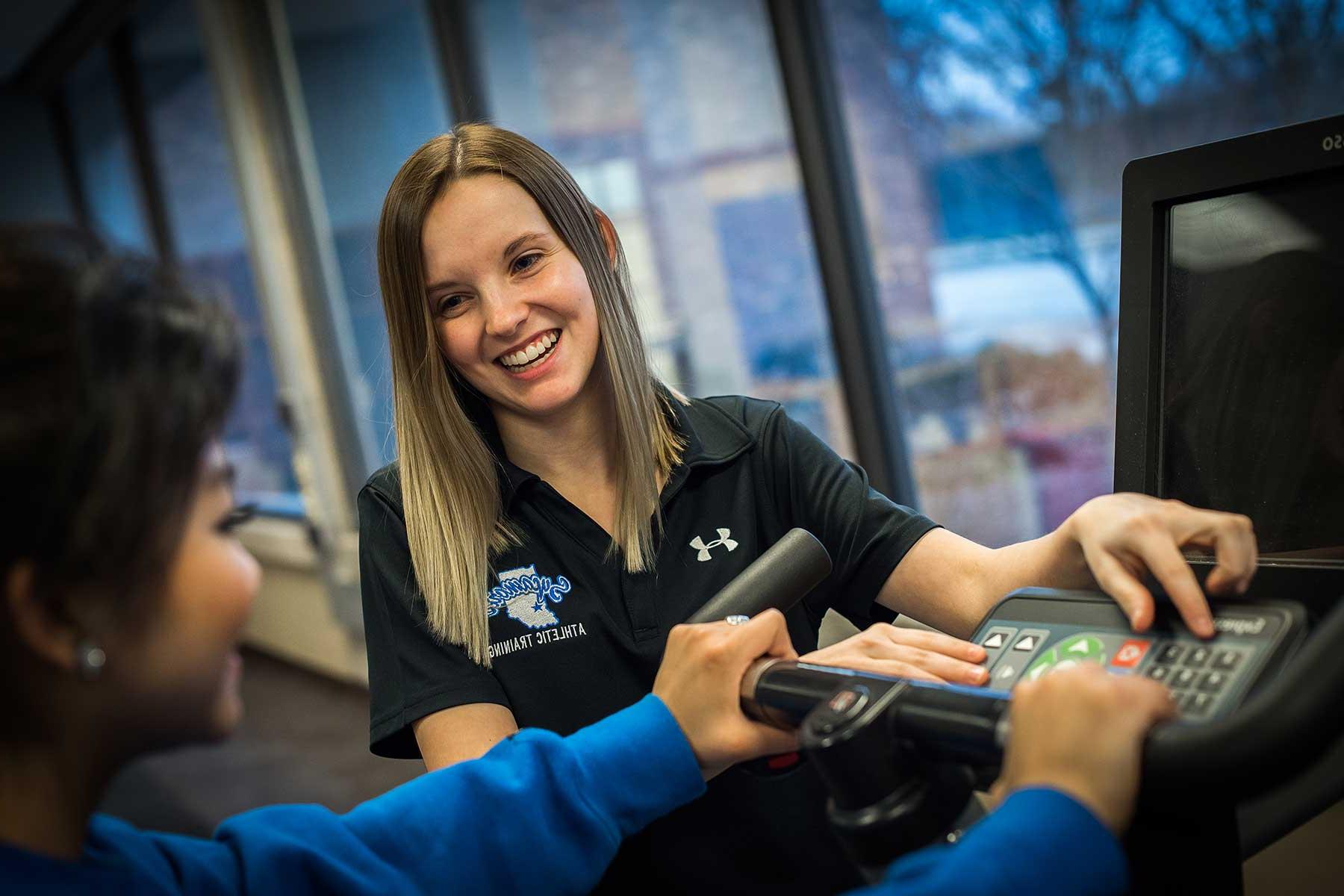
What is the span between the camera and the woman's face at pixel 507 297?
122cm

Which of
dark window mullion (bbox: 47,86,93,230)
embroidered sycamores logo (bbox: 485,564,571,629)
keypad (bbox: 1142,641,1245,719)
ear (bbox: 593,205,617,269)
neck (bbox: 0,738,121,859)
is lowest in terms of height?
keypad (bbox: 1142,641,1245,719)

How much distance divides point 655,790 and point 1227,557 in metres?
0.41

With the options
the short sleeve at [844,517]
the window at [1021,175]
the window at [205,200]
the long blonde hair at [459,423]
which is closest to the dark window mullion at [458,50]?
the window at [1021,175]

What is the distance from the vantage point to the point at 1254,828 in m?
0.85

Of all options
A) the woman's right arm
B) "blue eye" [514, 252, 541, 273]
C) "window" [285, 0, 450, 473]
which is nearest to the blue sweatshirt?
the woman's right arm

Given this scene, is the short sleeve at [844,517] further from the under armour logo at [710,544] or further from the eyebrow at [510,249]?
the eyebrow at [510,249]

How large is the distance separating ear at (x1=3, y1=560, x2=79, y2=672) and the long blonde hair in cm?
59

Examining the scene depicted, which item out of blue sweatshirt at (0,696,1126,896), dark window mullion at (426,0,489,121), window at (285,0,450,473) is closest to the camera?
blue sweatshirt at (0,696,1126,896)

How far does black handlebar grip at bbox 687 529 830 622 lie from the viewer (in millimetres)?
886

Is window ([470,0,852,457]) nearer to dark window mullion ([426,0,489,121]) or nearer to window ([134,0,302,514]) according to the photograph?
dark window mullion ([426,0,489,121])

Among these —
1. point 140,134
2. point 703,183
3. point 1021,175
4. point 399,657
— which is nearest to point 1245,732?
point 399,657

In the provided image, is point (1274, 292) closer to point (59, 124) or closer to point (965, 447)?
point (965, 447)

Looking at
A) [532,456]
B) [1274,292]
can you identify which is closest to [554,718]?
[532,456]

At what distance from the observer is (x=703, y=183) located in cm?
287
